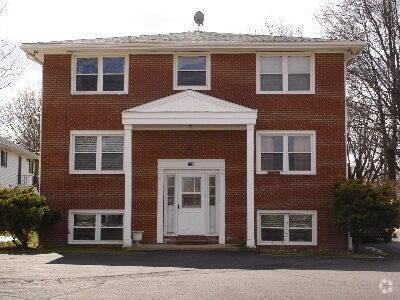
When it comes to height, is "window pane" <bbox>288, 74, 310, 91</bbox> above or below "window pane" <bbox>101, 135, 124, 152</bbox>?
above

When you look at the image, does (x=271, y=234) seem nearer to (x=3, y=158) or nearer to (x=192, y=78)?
(x=192, y=78)

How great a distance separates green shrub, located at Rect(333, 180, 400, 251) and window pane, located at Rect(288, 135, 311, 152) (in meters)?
2.28

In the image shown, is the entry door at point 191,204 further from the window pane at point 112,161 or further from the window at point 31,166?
the window at point 31,166

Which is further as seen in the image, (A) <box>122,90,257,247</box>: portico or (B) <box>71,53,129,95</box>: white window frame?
(B) <box>71,53,129,95</box>: white window frame

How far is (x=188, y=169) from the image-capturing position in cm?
2130

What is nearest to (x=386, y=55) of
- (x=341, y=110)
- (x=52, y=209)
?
(x=341, y=110)

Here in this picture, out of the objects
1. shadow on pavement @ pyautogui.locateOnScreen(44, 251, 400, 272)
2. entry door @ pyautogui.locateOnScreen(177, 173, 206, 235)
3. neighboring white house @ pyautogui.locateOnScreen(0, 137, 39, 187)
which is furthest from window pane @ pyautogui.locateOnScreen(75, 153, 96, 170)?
neighboring white house @ pyautogui.locateOnScreen(0, 137, 39, 187)

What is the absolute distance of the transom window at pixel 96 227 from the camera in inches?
842

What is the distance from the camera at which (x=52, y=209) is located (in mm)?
20531

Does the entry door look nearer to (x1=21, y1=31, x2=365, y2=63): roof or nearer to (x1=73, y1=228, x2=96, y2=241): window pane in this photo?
(x1=73, y1=228, x2=96, y2=241): window pane

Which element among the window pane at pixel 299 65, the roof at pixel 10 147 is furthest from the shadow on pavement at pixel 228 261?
the roof at pixel 10 147

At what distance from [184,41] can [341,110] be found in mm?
5886

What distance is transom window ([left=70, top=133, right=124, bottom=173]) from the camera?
21453mm

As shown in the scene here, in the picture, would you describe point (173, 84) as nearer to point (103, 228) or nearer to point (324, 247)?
point (103, 228)
